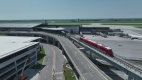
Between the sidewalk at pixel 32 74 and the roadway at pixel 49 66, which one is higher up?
the roadway at pixel 49 66

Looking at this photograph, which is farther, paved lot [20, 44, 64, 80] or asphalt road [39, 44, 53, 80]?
paved lot [20, 44, 64, 80]

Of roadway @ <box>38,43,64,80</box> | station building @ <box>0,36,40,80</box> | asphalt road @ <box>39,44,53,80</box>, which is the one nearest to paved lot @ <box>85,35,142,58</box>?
roadway @ <box>38,43,64,80</box>

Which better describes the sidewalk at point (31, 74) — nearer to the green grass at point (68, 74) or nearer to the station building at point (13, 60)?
the station building at point (13, 60)

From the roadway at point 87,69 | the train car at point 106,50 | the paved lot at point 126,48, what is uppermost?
the train car at point 106,50

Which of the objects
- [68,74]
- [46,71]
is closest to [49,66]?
[46,71]

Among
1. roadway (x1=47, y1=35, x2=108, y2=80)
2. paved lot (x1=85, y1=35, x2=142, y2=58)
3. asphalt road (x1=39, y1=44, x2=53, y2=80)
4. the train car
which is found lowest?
asphalt road (x1=39, y1=44, x2=53, y2=80)

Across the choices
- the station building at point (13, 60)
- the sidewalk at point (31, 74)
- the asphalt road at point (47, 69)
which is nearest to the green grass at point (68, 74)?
the asphalt road at point (47, 69)

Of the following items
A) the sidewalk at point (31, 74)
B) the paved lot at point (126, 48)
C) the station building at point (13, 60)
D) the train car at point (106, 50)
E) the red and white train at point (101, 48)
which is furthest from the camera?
the paved lot at point (126, 48)

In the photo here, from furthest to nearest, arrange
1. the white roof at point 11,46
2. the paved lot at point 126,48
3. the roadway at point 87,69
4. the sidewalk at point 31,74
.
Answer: the paved lot at point 126,48, the sidewalk at point 31,74, the white roof at point 11,46, the roadway at point 87,69

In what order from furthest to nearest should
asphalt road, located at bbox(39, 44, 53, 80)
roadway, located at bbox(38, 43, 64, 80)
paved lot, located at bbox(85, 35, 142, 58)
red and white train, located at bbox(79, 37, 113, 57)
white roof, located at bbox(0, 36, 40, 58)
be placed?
paved lot, located at bbox(85, 35, 142, 58), roadway, located at bbox(38, 43, 64, 80), asphalt road, located at bbox(39, 44, 53, 80), red and white train, located at bbox(79, 37, 113, 57), white roof, located at bbox(0, 36, 40, 58)

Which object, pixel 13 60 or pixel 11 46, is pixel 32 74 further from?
pixel 11 46

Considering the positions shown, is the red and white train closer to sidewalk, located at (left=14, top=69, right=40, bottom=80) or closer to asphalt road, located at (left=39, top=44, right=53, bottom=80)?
asphalt road, located at (left=39, top=44, right=53, bottom=80)

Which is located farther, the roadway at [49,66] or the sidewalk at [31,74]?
the roadway at [49,66]
